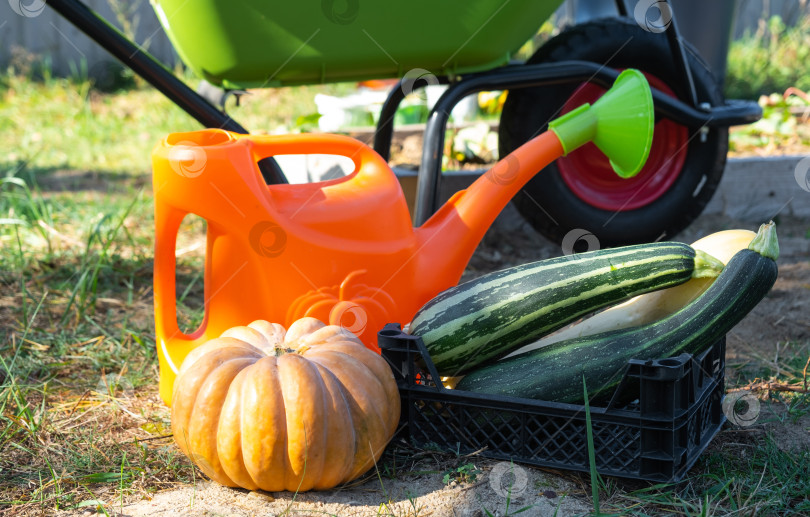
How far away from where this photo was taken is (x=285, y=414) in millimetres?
1198

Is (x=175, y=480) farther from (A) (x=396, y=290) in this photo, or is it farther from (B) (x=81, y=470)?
(A) (x=396, y=290)

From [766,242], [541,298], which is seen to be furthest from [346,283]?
[766,242]

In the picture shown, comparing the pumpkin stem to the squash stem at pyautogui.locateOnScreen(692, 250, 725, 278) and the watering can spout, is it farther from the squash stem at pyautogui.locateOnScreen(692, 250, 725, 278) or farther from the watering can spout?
the squash stem at pyautogui.locateOnScreen(692, 250, 725, 278)

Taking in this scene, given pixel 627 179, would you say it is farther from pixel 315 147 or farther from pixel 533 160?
pixel 315 147

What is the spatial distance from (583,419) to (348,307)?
544mm

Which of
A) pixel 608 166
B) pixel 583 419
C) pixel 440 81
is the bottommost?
pixel 583 419

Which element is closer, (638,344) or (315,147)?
(638,344)

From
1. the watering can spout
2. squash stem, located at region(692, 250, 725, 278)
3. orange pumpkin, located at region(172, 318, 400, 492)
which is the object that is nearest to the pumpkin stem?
the watering can spout

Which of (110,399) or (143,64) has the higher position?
(143,64)

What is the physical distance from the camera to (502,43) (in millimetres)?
2094

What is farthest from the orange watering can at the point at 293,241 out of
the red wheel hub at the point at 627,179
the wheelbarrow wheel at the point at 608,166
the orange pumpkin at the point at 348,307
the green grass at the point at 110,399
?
the red wheel hub at the point at 627,179

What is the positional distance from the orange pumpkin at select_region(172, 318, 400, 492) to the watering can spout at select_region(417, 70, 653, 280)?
0.45 metres

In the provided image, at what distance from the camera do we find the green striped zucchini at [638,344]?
4.17 ft

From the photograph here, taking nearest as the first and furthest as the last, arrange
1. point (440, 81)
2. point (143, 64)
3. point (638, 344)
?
1. point (638, 344)
2. point (143, 64)
3. point (440, 81)
